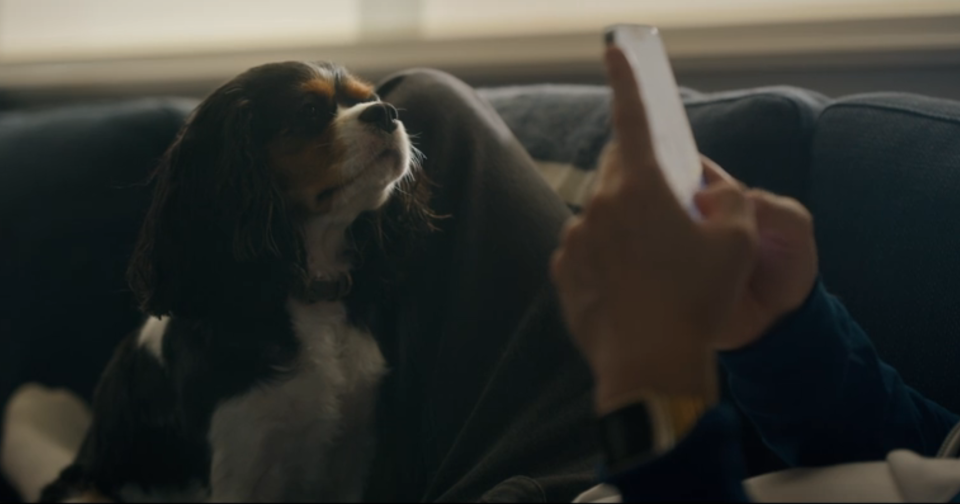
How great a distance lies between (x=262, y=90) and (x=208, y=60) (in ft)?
2.61

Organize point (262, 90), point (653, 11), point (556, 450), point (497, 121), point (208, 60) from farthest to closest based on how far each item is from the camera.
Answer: point (653, 11) → point (208, 60) → point (497, 121) → point (556, 450) → point (262, 90)

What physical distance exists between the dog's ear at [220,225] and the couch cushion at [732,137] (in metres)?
0.40

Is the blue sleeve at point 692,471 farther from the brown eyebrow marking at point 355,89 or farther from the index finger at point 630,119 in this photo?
the brown eyebrow marking at point 355,89

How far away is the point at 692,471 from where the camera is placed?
473 millimetres

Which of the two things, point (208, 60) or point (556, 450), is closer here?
point (556, 450)

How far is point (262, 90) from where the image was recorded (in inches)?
23.2

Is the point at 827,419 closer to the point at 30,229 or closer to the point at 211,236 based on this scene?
the point at 211,236

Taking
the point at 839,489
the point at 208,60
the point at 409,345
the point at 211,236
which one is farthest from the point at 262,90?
the point at 208,60

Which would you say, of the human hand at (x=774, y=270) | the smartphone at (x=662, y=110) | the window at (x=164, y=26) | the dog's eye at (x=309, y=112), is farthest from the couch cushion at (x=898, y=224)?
the window at (x=164, y=26)

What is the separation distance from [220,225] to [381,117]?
0.42ft

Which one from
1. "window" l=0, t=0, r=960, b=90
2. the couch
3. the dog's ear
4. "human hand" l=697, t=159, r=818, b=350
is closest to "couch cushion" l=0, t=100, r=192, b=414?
the couch

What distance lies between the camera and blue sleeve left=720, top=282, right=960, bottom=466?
0.64 m

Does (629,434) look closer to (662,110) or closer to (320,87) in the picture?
(662,110)

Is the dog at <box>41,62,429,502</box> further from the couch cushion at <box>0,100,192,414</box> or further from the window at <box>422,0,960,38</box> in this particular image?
the window at <box>422,0,960,38</box>
